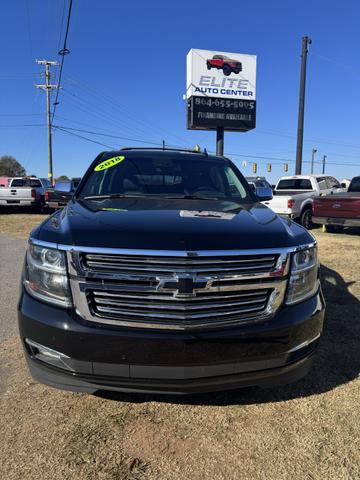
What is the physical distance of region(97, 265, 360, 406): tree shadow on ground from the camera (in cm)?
295

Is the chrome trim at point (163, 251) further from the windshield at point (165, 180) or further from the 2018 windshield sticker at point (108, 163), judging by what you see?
the 2018 windshield sticker at point (108, 163)

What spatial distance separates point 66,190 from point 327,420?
10.4ft

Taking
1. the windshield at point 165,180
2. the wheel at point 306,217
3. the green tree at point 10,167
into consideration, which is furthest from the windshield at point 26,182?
the green tree at point 10,167

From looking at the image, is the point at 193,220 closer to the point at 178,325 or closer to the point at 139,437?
the point at 178,325

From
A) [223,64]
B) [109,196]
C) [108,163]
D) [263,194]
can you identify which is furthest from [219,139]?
[109,196]

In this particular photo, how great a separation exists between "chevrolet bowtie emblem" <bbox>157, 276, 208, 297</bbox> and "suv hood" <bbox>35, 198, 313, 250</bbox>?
0.54 feet

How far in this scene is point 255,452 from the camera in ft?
8.09

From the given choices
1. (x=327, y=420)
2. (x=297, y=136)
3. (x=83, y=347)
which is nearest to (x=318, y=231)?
(x=297, y=136)

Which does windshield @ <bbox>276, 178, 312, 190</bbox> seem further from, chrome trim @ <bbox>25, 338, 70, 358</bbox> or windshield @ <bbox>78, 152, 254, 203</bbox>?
chrome trim @ <bbox>25, 338, 70, 358</bbox>

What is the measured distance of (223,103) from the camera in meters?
24.9

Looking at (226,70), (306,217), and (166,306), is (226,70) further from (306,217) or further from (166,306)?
(166,306)

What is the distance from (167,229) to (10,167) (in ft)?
333

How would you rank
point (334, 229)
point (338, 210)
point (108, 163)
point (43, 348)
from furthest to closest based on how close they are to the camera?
1. point (334, 229)
2. point (338, 210)
3. point (108, 163)
4. point (43, 348)

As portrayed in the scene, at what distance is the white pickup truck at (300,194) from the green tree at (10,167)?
88252 millimetres
